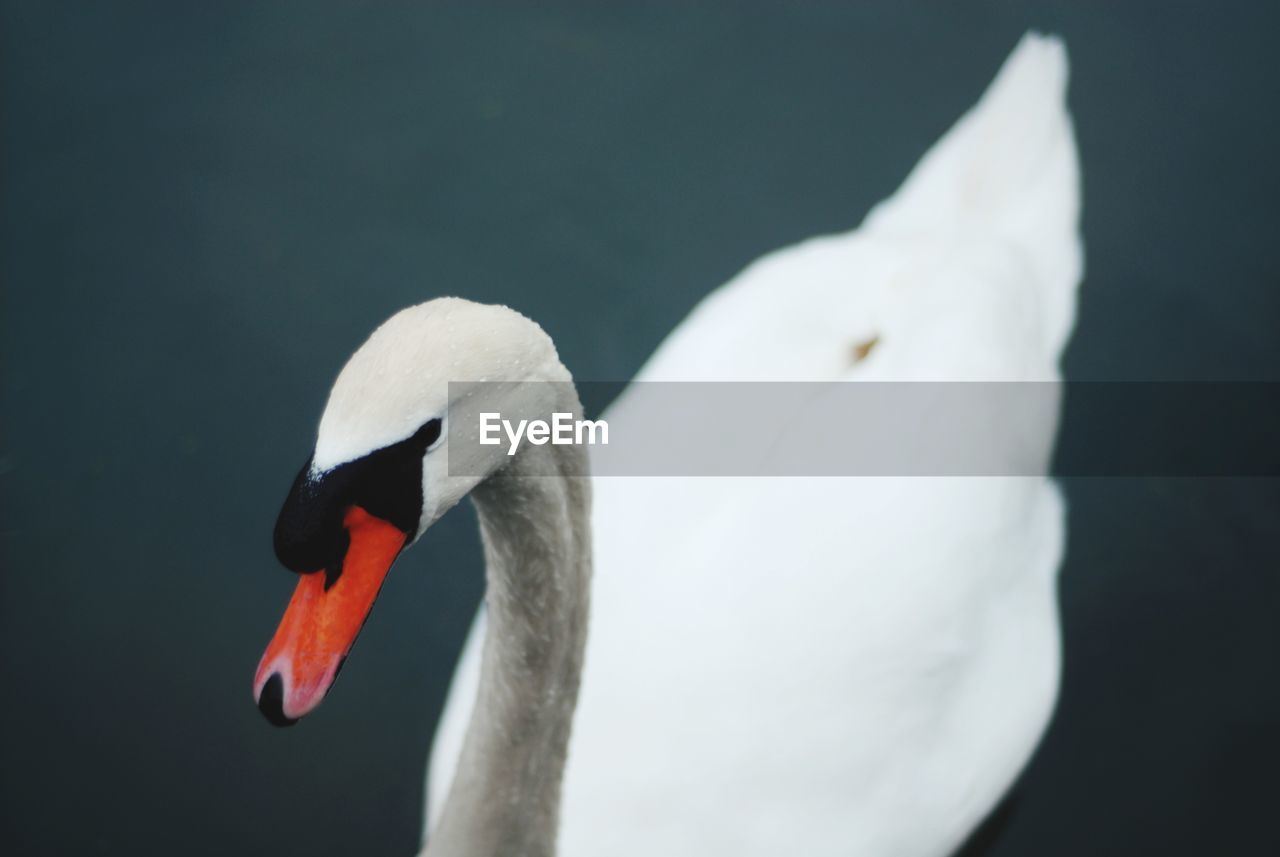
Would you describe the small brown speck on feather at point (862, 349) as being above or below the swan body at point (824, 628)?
above

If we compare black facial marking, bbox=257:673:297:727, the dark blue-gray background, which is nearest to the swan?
black facial marking, bbox=257:673:297:727

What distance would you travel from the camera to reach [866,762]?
3.37 meters

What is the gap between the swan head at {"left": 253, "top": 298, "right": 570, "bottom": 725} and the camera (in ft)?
6.04

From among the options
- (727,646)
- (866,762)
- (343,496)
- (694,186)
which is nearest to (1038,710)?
(866,762)

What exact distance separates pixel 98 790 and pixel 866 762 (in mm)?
2103

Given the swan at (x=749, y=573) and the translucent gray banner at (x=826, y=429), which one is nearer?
the swan at (x=749, y=573)

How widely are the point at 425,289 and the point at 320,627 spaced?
2954mm

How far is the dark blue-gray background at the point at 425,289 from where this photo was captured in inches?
159

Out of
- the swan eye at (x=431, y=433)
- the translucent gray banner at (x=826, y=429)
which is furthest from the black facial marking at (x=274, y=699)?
the translucent gray banner at (x=826, y=429)

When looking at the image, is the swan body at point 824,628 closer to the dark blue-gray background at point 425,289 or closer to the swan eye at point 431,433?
the dark blue-gray background at point 425,289

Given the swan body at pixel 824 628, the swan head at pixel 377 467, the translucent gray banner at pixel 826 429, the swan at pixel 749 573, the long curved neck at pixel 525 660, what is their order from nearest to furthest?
the swan head at pixel 377 467 < the swan at pixel 749 573 < the long curved neck at pixel 525 660 < the swan body at pixel 824 628 < the translucent gray banner at pixel 826 429

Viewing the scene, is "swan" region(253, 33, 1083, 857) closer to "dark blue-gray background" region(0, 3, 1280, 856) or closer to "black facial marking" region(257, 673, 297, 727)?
"black facial marking" region(257, 673, 297, 727)

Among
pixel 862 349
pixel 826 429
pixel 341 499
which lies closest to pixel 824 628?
pixel 826 429

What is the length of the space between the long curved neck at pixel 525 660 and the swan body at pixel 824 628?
1.37 ft
